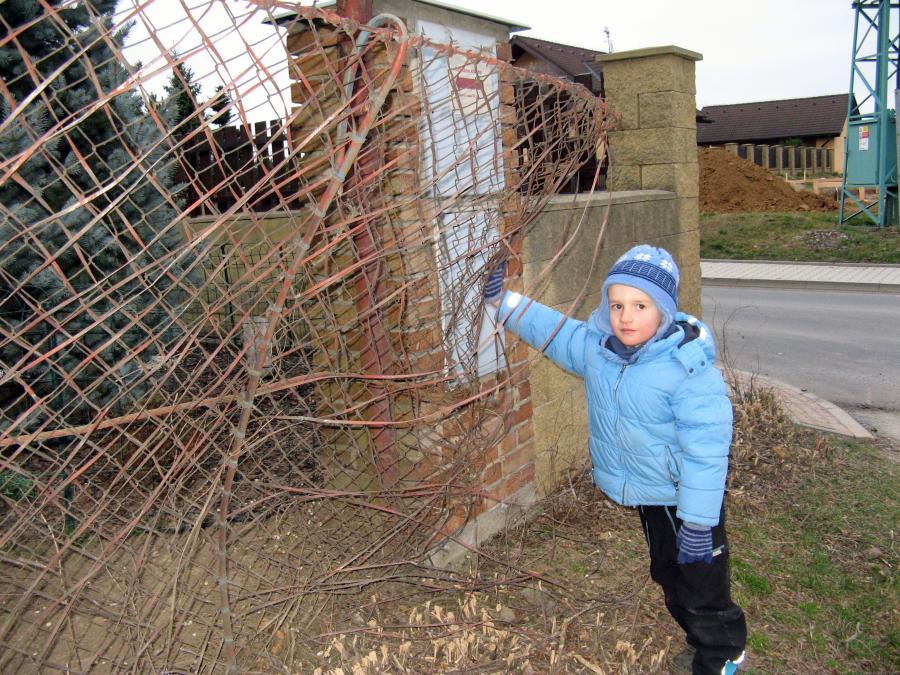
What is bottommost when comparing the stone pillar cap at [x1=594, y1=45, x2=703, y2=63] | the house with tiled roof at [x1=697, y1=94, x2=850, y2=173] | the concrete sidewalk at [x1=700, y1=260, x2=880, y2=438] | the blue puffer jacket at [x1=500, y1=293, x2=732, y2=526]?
the house with tiled roof at [x1=697, y1=94, x2=850, y2=173]

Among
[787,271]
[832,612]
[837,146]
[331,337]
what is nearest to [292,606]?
[331,337]

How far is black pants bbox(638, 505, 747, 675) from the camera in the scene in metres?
2.60

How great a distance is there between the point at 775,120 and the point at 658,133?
121ft

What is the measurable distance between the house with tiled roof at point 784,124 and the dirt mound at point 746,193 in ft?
36.6

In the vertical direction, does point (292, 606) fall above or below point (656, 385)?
below

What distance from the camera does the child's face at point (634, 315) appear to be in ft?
8.34

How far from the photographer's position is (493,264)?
2617 millimetres

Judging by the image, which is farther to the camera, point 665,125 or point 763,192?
point 763,192

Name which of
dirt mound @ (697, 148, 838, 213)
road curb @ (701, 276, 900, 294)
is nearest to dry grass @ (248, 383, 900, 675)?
road curb @ (701, 276, 900, 294)

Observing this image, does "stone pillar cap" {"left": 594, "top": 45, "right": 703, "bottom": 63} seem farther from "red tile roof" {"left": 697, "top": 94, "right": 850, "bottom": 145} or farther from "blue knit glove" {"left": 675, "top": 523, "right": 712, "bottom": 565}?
"red tile roof" {"left": 697, "top": 94, "right": 850, "bottom": 145}

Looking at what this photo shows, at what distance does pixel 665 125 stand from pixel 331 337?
3255 millimetres

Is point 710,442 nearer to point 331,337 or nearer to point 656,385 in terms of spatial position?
point 656,385

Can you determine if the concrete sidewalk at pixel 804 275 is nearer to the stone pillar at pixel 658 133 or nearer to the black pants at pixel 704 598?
the stone pillar at pixel 658 133

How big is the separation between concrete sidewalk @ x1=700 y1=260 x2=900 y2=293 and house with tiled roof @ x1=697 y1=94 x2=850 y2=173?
72.7 feet
